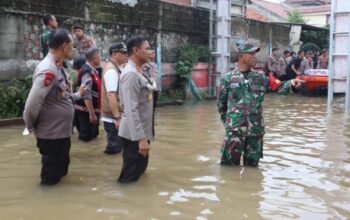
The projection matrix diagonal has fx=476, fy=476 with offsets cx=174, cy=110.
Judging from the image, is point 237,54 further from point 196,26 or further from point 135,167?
point 196,26

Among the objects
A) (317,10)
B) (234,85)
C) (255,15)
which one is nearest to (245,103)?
(234,85)

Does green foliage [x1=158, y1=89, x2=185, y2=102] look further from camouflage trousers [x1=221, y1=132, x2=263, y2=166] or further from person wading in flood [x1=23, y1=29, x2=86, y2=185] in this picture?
person wading in flood [x1=23, y1=29, x2=86, y2=185]

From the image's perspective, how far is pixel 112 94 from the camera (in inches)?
238

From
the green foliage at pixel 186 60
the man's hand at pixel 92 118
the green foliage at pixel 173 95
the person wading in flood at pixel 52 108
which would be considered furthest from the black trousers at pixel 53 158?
the green foliage at pixel 186 60

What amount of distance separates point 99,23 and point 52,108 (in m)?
8.02

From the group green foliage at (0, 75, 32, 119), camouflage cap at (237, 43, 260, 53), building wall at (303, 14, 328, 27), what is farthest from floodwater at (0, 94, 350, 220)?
building wall at (303, 14, 328, 27)

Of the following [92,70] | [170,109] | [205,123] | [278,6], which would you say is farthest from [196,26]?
[278,6]

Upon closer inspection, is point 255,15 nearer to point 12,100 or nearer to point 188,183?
point 12,100

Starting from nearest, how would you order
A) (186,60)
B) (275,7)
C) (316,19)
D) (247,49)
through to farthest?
(247,49)
(186,60)
(316,19)
(275,7)

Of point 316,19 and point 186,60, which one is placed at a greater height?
point 316,19

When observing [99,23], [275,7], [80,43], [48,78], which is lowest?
[48,78]

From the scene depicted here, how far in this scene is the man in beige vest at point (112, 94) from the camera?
6.04 m

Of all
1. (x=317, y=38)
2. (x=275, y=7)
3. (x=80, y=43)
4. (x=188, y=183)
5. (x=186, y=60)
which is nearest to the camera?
(x=188, y=183)

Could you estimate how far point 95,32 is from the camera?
12.5 meters
